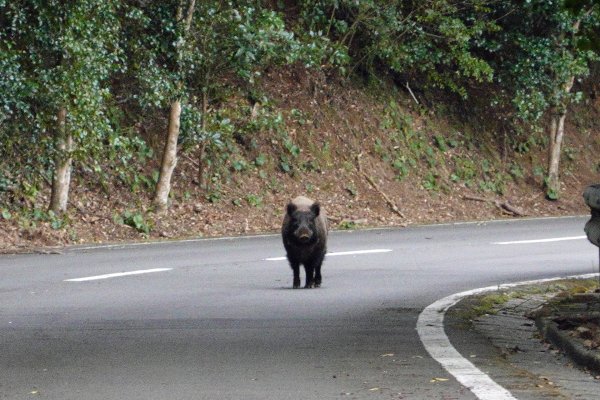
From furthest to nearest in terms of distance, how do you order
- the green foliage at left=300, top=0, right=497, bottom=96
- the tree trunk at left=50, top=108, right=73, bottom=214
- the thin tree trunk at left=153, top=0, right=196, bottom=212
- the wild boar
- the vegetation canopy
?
the green foliage at left=300, top=0, right=497, bottom=96
the thin tree trunk at left=153, top=0, right=196, bottom=212
the tree trunk at left=50, top=108, right=73, bottom=214
the vegetation canopy
the wild boar

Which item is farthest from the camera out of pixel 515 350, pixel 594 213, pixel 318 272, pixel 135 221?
pixel 135 221

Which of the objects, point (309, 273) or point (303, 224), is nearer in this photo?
point (303, 224)

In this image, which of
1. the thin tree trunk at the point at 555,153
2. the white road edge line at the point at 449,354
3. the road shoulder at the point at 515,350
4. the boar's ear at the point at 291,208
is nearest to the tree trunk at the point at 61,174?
the boar's ear at the point at 291,208

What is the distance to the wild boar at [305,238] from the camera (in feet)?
50.8

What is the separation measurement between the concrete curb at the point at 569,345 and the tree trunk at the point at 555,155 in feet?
82.9

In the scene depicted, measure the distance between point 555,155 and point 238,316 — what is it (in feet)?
83.0

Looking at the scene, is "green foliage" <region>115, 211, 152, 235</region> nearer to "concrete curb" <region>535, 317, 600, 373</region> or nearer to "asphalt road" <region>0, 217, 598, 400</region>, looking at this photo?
"asphalt road" <region>0, 217, 598, 400</region>

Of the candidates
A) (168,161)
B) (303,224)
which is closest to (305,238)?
(303,224)

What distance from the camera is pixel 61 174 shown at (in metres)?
24.6

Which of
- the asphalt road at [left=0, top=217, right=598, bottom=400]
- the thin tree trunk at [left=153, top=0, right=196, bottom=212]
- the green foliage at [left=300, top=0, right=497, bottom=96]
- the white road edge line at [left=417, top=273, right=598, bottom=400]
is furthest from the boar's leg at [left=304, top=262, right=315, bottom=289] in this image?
the green foliage at [left=300, top=0, right=497, bottom=96]

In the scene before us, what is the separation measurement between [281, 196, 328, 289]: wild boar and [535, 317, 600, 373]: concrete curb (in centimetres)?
487

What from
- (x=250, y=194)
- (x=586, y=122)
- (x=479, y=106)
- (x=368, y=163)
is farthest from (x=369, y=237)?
(x=586, y=122)

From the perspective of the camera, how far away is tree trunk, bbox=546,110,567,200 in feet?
117

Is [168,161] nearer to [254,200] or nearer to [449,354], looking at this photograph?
[254,200]
